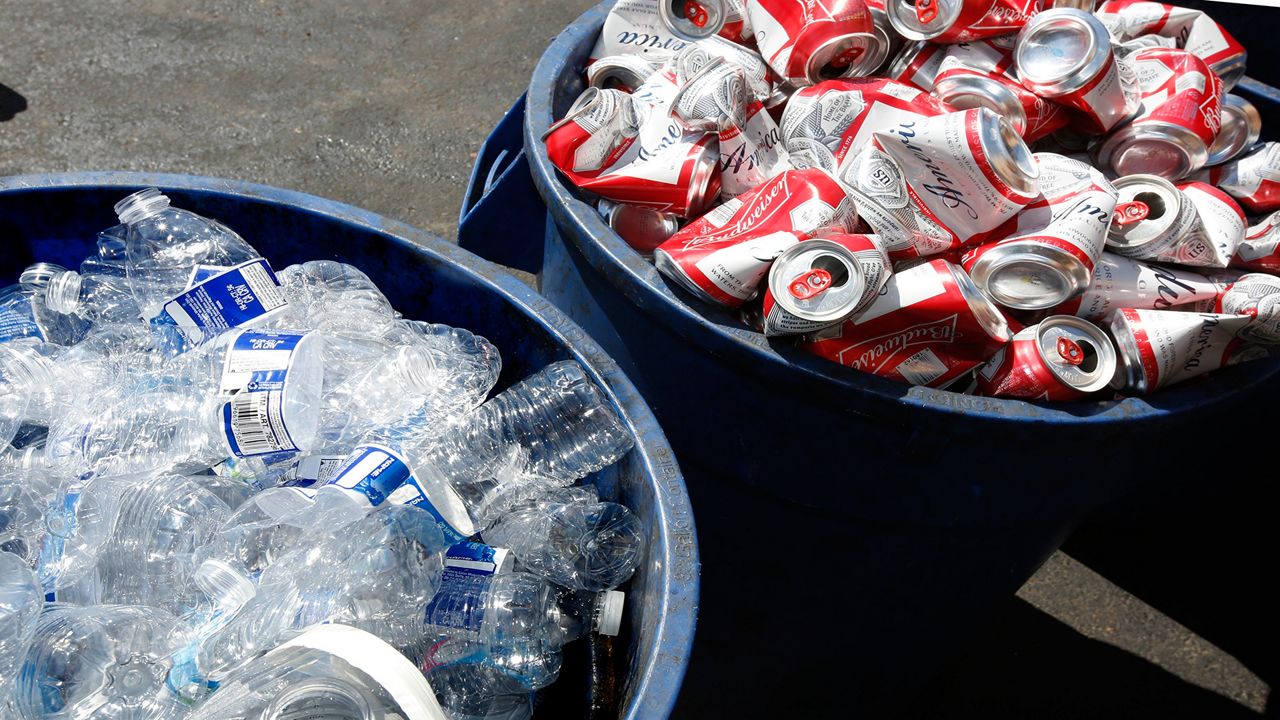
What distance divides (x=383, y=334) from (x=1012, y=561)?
4.19 feet

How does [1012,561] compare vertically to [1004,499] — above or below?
below

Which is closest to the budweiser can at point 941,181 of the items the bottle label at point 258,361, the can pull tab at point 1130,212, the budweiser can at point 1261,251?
the can pull tab at point 1130,212

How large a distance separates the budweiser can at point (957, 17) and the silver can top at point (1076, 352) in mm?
633

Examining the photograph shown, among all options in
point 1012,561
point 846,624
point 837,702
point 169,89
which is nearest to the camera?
point 1012,561

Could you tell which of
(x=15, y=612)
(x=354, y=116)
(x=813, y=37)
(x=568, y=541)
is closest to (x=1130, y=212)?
(x=813, y=37)

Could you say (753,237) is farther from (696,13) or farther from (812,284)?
(696,13)

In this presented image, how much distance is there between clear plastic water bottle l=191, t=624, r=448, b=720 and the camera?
3.70 ft

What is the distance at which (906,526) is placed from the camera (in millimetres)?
1839

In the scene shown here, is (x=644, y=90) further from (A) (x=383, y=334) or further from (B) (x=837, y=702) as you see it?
(B) (x=837, y=702)

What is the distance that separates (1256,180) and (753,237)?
1.13m

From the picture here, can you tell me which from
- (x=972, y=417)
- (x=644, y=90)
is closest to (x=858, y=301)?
(x=972, y=417)

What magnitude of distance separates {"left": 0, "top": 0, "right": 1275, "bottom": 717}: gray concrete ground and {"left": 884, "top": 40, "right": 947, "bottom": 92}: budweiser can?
5.51 ft

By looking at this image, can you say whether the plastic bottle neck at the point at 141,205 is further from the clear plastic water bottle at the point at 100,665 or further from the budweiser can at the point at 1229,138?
the budweiser can at the point at 1229,138

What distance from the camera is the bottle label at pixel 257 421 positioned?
155cm
